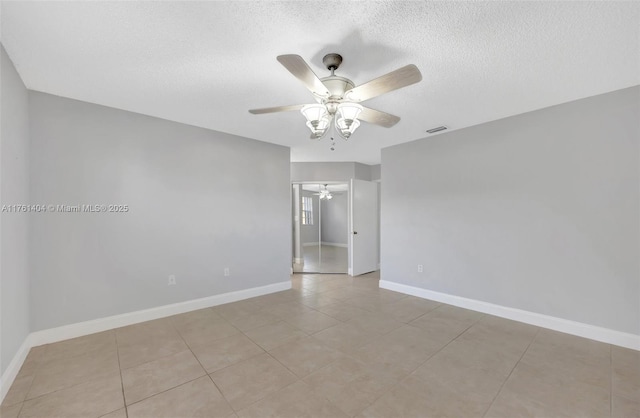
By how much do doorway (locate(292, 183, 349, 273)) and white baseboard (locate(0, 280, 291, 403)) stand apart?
2.55 metres

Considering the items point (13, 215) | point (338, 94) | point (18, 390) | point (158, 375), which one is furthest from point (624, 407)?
point (13, 215)

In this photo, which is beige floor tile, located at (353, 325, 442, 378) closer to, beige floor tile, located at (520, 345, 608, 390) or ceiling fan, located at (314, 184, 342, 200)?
beige floor tile, located at (520, 345, 608, 390)

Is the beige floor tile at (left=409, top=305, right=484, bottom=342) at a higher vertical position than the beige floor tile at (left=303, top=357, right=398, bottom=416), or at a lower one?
lower

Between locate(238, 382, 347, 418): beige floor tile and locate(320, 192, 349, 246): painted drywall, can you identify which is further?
locate(320, 192, 349, 246): painted drywall

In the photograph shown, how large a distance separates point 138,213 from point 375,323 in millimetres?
3214

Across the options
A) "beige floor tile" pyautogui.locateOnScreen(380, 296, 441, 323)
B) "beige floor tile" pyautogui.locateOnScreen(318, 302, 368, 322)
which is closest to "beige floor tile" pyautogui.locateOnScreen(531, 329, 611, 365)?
"beige floor tile" pyautogui.locateOnScreen(380, 296, 441, 323)

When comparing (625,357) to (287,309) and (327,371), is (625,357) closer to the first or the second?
(327,371)

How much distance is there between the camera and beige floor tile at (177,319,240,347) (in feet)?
9.02

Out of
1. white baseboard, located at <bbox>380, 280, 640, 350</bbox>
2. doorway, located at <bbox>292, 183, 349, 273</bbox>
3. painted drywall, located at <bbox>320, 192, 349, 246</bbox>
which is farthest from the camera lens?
painted drywall, located at <bbox>320, 192, 349, 246</bbox>

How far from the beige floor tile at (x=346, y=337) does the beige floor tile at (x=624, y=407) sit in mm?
1737

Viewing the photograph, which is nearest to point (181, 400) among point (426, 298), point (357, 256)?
point (426, 298)

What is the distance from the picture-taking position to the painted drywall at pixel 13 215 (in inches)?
77.5

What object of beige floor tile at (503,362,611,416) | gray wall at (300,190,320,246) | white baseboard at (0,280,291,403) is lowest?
beige floor tile at (503,362,611,416)

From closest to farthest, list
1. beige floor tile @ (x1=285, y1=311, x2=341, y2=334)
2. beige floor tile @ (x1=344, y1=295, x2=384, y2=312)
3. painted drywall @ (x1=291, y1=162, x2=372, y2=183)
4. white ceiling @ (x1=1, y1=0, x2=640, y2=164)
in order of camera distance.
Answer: white ceiling @ (x1=1, y1=0, x2=640, y2=164)
beige floor tile @ (x1=285, y1=311, x2=341, y2=334)
beige floor tile @ (x1=344, y1=295, x2=384, y2=312)
painted drywall @ (x1=291, y1=162, x2=372, y2=183)
